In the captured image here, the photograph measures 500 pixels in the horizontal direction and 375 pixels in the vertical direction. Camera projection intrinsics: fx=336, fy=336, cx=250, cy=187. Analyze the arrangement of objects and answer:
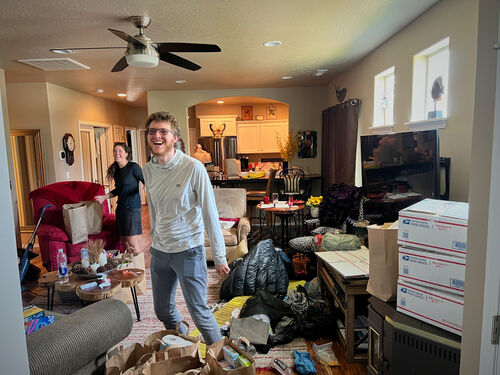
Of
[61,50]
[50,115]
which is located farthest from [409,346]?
[50,115]

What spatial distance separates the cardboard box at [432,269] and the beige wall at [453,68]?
1058 mm

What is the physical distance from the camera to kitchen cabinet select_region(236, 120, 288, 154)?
9.17 meters

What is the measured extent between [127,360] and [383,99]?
3.72m

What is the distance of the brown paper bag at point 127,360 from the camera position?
5.00 feet

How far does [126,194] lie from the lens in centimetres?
349

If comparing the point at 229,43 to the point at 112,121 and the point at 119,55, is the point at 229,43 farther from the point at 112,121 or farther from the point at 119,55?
the point at 112,121

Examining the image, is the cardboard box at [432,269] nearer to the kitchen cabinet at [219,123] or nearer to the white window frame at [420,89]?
the white window frame at [420,89]

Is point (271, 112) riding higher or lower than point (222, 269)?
higher

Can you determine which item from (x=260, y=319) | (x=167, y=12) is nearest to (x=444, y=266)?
(x=260, y=319)

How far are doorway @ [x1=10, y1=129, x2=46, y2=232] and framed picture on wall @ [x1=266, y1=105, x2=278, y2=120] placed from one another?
5.66 metres

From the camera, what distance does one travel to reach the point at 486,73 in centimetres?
91

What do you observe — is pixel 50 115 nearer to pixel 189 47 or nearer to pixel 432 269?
pixel 189 47

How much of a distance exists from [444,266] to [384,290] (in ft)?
1.39

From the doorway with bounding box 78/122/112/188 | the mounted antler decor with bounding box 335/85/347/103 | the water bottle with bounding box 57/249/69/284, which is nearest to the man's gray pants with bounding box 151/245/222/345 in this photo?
the water bottle with bounding box 57/249/69/284
